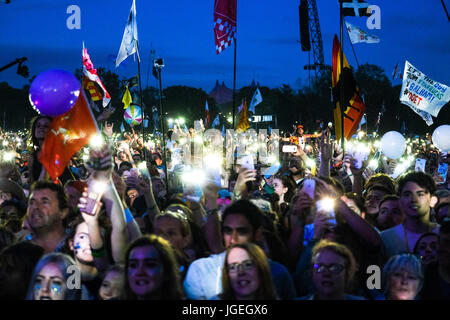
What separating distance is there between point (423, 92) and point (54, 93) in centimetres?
794

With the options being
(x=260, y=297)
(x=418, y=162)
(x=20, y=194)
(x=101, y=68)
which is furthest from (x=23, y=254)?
(x=101, y=68)

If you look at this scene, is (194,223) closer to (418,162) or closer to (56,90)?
(56,90)

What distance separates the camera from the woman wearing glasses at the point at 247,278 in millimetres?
3510

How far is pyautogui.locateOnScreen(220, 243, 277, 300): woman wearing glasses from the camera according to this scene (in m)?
3.51

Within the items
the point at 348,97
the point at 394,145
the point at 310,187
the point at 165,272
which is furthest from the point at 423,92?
the point at 165,272

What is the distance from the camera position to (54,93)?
611 centimetres

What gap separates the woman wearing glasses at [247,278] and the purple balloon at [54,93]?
11.2ft

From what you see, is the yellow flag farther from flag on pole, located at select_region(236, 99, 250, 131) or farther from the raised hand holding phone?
the raised hand holding phone

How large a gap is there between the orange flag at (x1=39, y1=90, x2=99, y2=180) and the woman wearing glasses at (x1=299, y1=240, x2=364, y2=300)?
346 centimetres

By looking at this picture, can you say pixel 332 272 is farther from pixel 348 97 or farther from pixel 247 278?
pixel 348 97

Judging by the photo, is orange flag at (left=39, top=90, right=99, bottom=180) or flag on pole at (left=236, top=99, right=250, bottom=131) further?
flag on pole at (left=236, top=99, right=250, bottom=131)

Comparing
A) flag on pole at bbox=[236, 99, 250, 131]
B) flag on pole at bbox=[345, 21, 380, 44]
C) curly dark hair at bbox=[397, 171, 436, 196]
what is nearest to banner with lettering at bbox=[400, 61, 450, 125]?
flag on pole at bbox=[345, 21, 380, 44]

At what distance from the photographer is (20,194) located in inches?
260

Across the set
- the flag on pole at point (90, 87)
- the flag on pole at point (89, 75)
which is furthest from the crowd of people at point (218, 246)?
the flag on pole at point (90, 87)
